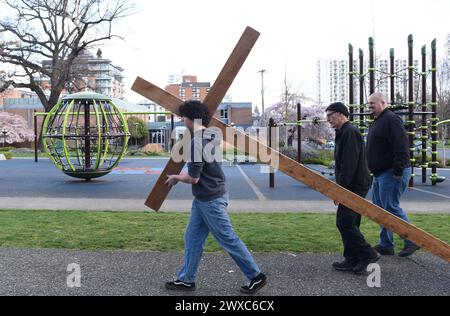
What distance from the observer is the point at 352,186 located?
4.84 meters

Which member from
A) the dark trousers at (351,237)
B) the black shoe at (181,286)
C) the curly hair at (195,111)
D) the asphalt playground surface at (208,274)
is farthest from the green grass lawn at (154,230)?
the curly hair at (195,111)

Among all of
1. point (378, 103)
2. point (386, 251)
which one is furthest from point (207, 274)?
point (378, 103)

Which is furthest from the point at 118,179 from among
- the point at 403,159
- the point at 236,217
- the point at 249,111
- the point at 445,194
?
the point at 249,111

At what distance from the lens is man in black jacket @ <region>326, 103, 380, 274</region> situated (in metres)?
4.80

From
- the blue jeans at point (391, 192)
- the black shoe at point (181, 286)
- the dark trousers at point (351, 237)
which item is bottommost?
the black shoe at point (181, 286)

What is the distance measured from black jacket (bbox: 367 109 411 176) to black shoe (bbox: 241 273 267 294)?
2177mm

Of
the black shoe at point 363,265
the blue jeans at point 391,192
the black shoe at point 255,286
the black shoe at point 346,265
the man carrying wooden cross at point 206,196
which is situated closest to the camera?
the man carrying wooden cross at point 206,196

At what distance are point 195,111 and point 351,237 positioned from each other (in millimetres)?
2108

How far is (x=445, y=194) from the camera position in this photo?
11781mm

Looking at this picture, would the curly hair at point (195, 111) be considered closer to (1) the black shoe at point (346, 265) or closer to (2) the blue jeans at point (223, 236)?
(2) the blue jeans at point (223, 236)

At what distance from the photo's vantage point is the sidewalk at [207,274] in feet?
13.9

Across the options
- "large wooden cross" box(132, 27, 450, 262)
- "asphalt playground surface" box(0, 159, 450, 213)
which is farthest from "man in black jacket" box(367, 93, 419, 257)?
"asphalt playground surface" box(0, 159, 450, 213)

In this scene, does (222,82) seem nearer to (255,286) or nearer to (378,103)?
(255,286)
